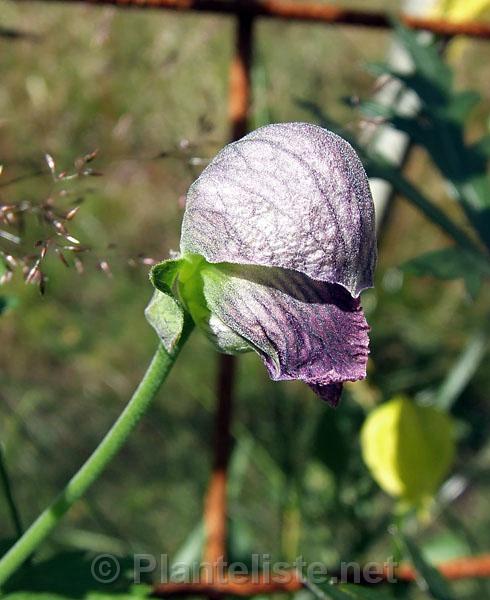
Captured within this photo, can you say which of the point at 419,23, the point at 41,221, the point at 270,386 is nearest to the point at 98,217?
the point at 270,386

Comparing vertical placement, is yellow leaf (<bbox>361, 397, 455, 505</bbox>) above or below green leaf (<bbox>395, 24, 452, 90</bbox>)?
below

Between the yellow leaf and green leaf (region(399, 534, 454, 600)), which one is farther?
the yellow leaf

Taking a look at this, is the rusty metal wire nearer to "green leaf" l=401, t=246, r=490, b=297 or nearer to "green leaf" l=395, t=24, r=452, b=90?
"green leaf" l=395, t=24, r=452, b=90

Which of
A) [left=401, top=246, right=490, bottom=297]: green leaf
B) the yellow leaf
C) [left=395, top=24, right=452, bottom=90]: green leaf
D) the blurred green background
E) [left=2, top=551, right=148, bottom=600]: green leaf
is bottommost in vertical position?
the blurred green background

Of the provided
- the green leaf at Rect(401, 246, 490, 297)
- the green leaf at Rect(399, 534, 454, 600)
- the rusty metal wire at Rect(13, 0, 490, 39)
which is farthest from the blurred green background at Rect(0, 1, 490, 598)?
the green leaf at Rect(399, 534, 454, 600)

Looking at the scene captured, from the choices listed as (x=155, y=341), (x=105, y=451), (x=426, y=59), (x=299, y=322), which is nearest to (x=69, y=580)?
(x=105, y=451)

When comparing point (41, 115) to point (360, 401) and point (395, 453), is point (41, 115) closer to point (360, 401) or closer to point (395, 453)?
point (360, 401)

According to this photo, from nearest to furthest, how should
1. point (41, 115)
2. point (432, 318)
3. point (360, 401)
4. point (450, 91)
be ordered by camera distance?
point (450, 91) < point (360, 401) < point (432, 318) < point (41, 115)
